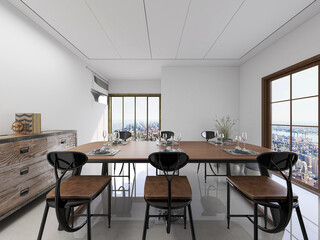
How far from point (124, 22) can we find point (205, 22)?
1.40m

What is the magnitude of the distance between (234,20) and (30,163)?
3825mm

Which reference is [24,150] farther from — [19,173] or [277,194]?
[277,194]

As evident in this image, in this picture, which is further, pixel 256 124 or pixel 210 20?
pixel 256 124

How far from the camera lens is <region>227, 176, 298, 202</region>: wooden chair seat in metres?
1.19

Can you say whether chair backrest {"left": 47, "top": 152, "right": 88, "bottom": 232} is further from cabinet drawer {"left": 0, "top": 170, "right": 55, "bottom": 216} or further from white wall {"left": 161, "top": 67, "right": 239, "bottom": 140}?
white wall {"left": 161, "top": 67, "right": 239, "bottom": 140}

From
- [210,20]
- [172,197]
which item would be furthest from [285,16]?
[172,197]

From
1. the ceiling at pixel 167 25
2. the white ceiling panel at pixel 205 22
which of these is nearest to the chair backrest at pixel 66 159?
the ceiling at pixel 167 25

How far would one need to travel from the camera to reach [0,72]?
6.25ft

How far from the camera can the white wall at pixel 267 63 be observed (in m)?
2.32

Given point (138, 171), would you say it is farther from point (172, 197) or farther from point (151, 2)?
point (151, 2)

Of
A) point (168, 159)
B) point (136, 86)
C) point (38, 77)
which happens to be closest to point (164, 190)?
point (168, 159)

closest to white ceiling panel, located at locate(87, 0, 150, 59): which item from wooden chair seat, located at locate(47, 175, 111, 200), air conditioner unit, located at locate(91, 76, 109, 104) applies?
air conditioner unit, located at locate(91, 76, 109, 104)

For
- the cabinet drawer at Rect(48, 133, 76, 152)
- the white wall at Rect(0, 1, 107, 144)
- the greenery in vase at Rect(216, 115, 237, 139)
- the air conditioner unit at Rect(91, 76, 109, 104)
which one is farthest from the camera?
the air conditioner unit at Rect(91, 76, 109, 104)

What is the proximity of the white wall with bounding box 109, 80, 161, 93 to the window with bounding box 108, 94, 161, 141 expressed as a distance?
0.22m
